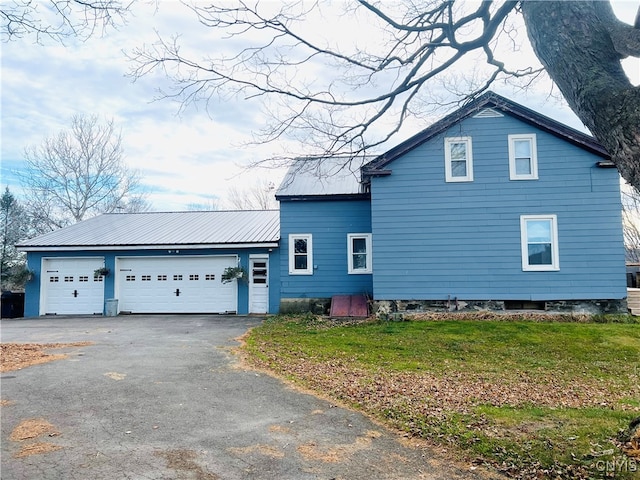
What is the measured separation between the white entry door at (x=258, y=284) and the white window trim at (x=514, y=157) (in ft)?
29.4

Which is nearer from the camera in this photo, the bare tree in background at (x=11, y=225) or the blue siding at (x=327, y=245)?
the blue siding at (x=327, y=245)

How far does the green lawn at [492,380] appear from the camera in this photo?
3895 millimetres

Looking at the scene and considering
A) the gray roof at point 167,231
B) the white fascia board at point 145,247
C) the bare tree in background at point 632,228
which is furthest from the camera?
the bare tree in background at point 632,228

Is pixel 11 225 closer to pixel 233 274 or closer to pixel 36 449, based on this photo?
pixel 233 274

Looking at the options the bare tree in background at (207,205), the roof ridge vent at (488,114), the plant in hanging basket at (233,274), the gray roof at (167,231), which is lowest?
the plant in hanging basket at (233,274)

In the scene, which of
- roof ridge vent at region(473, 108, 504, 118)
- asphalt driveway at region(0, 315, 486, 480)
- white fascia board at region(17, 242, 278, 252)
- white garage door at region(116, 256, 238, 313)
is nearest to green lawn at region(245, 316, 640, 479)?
asphalt driveway at region(0, 315, 486, 480)

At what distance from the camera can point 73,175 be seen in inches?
1073

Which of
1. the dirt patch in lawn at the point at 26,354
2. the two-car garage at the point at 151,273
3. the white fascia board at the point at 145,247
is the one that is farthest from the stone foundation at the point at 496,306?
the dirt patch in lawn at the point at 26,354

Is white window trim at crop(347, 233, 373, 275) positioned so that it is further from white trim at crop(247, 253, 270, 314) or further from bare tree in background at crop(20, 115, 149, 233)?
bare tree in background at crop(20, 115, 149, 233)

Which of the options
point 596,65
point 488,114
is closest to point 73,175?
point 488,114

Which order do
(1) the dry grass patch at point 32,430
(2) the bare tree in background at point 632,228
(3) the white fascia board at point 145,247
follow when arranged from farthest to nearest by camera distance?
1. (2) the bare tree in background at point 632,228
2. (3) the white fascia board at point 145,247
3. (1) the dry grass patch at point 32,430

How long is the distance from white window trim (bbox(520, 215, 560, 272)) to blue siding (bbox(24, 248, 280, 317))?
832 centimetres

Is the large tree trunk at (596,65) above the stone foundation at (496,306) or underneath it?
above

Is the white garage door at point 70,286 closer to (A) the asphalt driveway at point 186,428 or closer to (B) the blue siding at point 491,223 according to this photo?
(A) the asphalt driveway at point 186,428
